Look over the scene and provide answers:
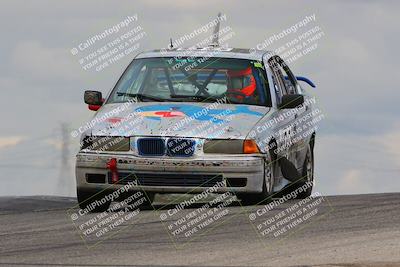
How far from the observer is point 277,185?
1430 cm

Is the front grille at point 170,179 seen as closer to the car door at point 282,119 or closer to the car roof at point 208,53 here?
the car door at point 282,119

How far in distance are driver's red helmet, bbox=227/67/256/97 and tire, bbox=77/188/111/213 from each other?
191 centimetres

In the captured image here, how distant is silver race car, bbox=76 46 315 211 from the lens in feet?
43.5

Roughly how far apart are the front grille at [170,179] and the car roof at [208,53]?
6.65 feet

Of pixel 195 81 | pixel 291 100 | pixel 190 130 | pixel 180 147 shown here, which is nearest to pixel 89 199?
pixel 180 147

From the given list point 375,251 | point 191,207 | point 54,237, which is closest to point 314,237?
point 375,251

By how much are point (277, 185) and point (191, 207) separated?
1.01 metres

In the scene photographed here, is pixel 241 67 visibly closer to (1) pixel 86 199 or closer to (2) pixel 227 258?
(1) pixel 86 199

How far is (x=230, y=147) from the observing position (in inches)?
521

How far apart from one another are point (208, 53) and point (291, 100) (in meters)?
1.22

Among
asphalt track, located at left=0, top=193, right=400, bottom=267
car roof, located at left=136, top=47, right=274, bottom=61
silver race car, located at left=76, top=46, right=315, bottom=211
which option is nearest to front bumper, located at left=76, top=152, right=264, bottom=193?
silver race car, located at left=76, top=46, right=315, bottom=211

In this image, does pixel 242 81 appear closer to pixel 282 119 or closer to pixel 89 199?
pixel 282 119

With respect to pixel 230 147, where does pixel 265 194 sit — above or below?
below

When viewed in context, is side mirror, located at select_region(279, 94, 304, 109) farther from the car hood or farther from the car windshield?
the car hood
